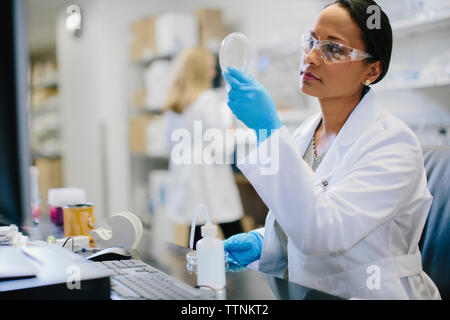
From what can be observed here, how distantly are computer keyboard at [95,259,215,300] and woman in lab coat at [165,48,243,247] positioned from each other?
1.77 m

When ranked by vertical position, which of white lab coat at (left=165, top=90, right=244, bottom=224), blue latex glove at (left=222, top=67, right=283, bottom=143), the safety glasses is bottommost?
white lab coat at (left=165, top=90, right=244, bottom=224)

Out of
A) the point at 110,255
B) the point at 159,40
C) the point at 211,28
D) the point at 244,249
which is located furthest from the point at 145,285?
the point at 159,40

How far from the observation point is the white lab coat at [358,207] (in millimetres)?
986

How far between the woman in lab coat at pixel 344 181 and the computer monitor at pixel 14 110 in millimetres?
458

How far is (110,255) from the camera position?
1.19 metres

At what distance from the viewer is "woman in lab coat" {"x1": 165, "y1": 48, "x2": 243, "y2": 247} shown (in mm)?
2885

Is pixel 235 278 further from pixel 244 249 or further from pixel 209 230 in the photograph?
pixel 244 249

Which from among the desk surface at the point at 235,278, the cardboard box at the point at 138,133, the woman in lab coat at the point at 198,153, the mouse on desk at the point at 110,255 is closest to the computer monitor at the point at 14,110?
the mouse on desk at the point at 110,255

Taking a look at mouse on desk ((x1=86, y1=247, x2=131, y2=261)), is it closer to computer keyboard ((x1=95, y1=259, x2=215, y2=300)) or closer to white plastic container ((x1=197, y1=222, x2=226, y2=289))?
computer keyboard ((x1=95, y1=259, x2=215, y2=300))

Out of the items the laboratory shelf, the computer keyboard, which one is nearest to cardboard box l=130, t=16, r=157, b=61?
the laboratory shelf

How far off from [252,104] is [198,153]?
1.89 metres

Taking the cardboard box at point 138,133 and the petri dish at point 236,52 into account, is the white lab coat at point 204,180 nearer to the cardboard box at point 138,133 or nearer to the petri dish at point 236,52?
the cardboard box at point 138,133
